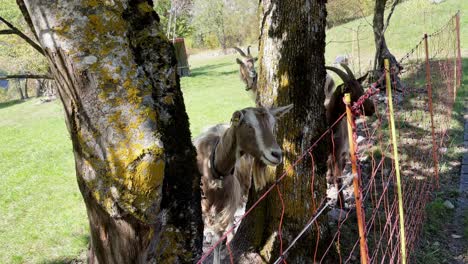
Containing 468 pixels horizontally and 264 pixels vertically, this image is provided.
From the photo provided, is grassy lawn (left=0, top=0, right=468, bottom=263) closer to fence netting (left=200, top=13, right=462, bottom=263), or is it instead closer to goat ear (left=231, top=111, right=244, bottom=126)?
fence netting (left=200, top=13, right=462, bottom=263)

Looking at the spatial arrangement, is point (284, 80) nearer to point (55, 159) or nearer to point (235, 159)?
point (235, 159)

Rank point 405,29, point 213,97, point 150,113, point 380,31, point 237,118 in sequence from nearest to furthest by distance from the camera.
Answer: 1. point 150,113
2. point 237,118
3. point 380,31
4. point 213,97
5. point 405,29

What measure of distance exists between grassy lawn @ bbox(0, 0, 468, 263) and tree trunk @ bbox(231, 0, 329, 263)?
2.78 m

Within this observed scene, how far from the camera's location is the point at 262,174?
11.6ft

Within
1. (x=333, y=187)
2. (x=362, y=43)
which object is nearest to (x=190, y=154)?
(x=333, y=187)

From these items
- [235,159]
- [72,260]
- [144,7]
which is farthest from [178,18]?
[144,7]

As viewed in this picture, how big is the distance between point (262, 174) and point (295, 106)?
644 millimetres

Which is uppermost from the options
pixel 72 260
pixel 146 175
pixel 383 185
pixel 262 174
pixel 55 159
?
pixel 146 175

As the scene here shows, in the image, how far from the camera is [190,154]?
188 centimetres

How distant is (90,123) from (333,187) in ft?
15.6

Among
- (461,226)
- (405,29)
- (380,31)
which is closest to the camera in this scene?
(461,226)

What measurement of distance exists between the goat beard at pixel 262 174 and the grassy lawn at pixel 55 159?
9.30ft

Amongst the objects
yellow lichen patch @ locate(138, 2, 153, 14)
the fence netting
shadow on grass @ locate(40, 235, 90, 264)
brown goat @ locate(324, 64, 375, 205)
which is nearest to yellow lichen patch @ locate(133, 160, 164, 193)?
the fence netting

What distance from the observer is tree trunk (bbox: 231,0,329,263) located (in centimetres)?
323
